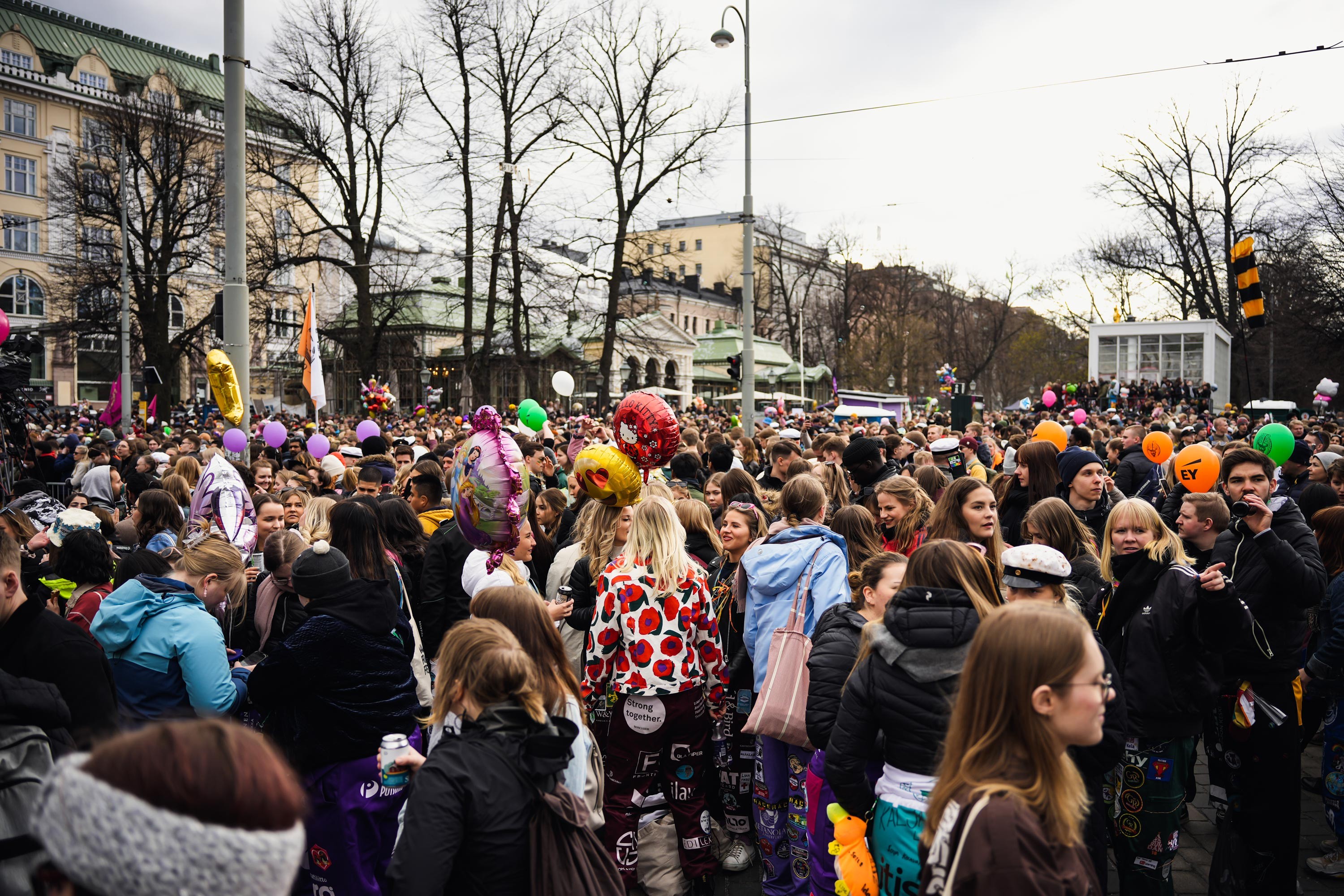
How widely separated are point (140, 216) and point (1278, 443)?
41006 millimetres

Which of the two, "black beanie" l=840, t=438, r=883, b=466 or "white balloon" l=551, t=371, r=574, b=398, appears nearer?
"black beanie" l=840, t=438, r=883, b=466

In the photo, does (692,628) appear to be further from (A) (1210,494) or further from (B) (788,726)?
(A) (1210,494)

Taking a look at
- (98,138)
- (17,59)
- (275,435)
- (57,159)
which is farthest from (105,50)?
(275,435)

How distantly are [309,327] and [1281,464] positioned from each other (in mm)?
12131

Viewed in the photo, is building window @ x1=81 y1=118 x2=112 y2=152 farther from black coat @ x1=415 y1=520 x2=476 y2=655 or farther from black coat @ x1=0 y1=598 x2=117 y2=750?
black coat @ x1=0 y1=598 x2=117 y2=750

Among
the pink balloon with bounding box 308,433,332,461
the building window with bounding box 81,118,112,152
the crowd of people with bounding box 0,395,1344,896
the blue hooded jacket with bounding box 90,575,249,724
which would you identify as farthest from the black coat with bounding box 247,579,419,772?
the building window with bounding box 81,118,112,152

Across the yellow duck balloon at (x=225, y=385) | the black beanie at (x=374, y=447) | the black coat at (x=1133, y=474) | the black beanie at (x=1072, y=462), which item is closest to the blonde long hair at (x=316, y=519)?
the yellow duck balloon at (x=225, y=385)

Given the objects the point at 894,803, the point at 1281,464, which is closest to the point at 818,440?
the point at 1281,464

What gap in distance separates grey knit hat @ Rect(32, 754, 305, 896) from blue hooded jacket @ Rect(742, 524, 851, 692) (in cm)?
334

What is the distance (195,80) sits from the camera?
189ft

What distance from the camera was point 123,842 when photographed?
1.28 metres

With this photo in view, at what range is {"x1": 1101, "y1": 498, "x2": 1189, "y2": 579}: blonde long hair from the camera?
423 cm

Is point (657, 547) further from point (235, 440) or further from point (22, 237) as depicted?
point (22, 237)

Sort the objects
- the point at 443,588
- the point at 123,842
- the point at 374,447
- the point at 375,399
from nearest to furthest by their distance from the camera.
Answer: the point at 123,842 < the point at 443,588 < the point at 374,447 < the point at 375,399
